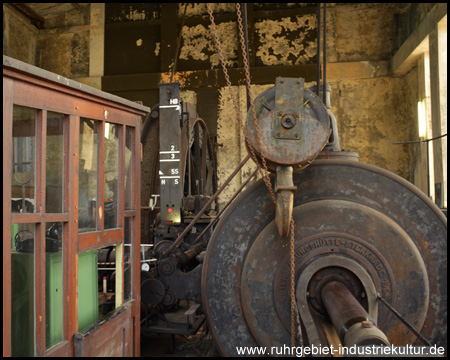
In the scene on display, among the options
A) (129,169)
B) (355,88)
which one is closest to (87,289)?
(129,169)

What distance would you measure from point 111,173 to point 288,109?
1354mm

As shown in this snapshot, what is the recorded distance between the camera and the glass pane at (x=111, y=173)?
9.36ft

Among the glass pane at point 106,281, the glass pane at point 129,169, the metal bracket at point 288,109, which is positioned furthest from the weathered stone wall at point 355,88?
the metal bracket at point 288,109

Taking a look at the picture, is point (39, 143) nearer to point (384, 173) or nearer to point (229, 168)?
point (384, 173)

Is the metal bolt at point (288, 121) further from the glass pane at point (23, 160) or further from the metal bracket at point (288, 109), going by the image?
the glass pane at point (23, 160)

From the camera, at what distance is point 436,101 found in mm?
8078

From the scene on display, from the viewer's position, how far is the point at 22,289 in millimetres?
2129

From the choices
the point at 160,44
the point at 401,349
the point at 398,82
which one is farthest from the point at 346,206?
the point at 160,44

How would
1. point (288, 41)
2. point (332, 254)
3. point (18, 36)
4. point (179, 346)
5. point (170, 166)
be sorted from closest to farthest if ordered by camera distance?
point (332, 254)
point (179, 346)
point (170, 166)
point (288, 41)
point (18, 36)

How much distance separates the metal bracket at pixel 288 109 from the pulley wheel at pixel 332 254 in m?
0.52

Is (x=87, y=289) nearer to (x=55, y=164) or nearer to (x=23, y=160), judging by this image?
(x=55, y=164)

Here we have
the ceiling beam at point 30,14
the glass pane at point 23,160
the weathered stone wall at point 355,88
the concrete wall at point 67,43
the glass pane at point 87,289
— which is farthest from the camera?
the concrete wall at point 67,43

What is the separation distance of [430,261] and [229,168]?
9.03 m

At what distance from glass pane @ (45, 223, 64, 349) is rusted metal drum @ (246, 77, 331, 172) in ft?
4.08
